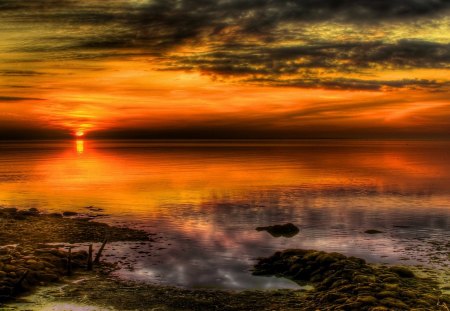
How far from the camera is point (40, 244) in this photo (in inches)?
1422

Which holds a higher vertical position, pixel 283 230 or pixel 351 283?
pixel 351 283

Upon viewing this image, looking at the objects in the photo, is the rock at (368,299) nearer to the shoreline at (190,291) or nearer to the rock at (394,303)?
the shoreline at (190,291)

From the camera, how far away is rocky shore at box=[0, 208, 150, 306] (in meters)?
26.5

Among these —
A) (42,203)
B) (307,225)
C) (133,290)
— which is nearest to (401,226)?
(307,225)

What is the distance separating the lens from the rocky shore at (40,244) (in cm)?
2648

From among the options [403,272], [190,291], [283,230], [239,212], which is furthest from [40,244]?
[403,272]

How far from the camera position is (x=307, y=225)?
4619 centimetres

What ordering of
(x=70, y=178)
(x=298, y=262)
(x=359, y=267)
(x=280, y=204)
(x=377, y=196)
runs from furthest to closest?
1. (x=70, y=178)
2. (x=377, y=196)
3. (x=280, y=204)
4. (x=298, y=262)
5. (x=359, y=267)

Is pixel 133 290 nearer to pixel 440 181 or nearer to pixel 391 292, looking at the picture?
pixel 391 292

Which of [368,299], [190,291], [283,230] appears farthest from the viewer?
[283,230]

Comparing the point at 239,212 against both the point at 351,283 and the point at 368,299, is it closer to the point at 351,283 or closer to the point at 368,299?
the point at 351,283

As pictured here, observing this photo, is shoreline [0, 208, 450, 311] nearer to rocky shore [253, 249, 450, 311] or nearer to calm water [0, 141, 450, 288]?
rocky shore [253, 249, 450, 311]

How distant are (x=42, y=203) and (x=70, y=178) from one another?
32.3m

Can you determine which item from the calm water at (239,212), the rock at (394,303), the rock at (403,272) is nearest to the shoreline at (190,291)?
the rock at (394,303)
